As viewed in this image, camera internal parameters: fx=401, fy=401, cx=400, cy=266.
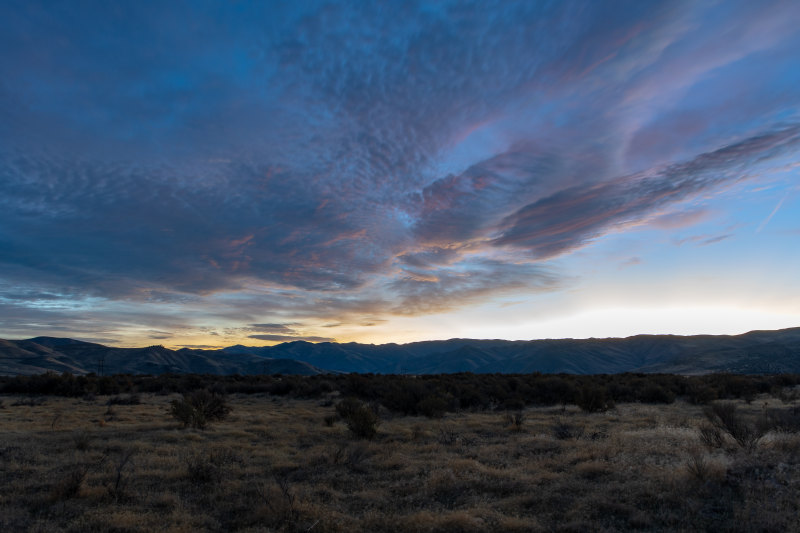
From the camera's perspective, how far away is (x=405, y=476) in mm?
10750

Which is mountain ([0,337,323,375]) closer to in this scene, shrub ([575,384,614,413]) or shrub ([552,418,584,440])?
shrub ([575,384,614,413])

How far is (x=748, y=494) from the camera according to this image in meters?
7.52

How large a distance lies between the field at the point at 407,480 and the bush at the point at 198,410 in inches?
44.9

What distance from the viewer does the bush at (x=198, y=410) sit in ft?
60.4

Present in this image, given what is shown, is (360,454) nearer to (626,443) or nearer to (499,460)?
(499,460)

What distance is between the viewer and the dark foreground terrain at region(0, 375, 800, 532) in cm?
746

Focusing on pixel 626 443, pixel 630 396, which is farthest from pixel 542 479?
pixel 630 396

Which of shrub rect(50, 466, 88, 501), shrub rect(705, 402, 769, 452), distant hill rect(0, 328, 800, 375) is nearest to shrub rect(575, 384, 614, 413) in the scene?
shrub rect(705, 402, 769, 452)

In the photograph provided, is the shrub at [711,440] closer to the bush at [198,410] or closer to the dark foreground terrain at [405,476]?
the dark foreground terrain at [405,476]

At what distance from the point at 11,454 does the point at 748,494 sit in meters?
19.6

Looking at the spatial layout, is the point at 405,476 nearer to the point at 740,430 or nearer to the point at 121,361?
the point at 740,430

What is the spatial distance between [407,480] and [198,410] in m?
13.4

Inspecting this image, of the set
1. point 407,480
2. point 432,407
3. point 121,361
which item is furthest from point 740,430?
point 121,361

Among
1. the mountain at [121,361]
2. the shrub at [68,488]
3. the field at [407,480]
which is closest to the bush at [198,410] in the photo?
the field at [407,480]
